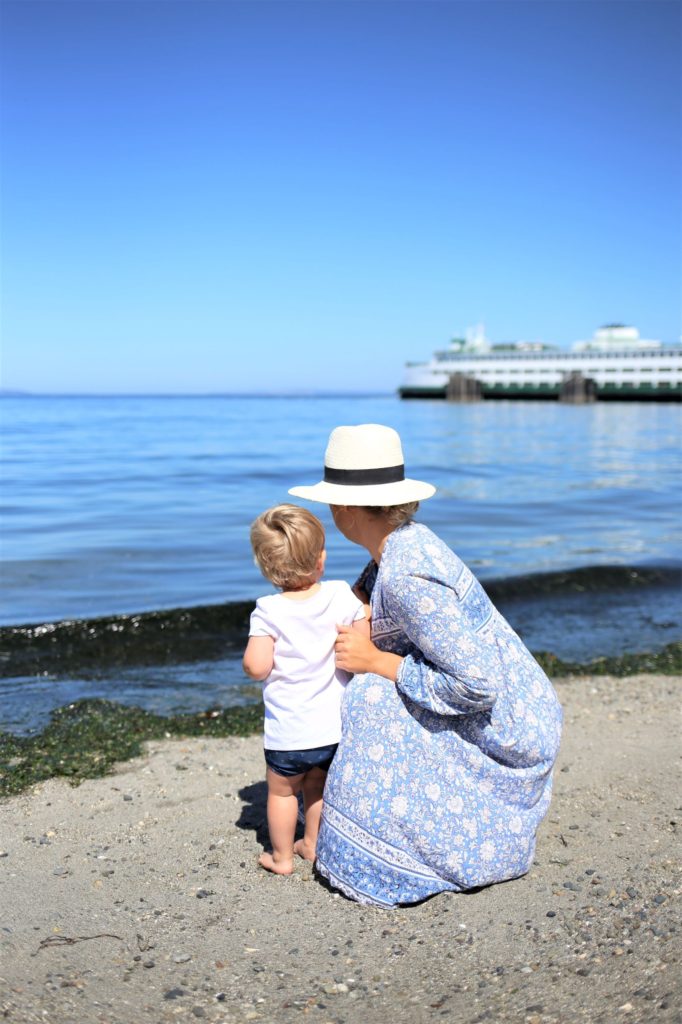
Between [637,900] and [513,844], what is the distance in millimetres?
412

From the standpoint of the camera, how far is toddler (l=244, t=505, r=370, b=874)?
3.10 m

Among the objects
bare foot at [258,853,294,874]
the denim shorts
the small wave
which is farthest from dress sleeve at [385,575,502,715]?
the small wave

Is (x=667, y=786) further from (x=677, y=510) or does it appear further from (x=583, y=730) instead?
(x=677, y=510)

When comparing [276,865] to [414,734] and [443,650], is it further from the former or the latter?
[443,650]

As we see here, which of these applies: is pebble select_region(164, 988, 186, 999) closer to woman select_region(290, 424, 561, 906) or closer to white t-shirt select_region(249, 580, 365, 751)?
woman select_region(290, 424, 561, 906)

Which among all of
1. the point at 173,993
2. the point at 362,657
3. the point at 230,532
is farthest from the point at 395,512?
the point at 230,532

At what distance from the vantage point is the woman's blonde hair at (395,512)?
2.99 meters

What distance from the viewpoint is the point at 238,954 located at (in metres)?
2.70

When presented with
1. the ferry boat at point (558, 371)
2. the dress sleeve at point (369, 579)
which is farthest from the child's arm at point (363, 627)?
the ferry boat at point (558, 371)

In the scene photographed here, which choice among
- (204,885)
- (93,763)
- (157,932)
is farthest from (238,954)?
(93,763)

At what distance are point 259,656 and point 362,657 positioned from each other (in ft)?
1.21

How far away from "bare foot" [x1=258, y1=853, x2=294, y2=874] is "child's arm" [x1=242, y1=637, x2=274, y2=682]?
2.26 ft

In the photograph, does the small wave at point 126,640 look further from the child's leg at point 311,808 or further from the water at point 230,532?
the child's leg at point 311,808

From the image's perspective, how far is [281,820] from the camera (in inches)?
129
